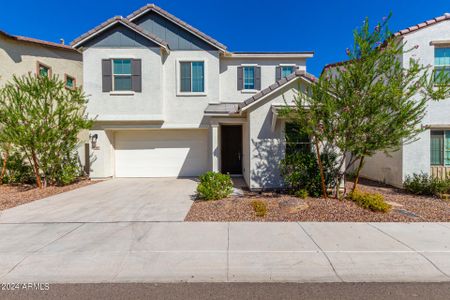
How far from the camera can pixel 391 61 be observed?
17.9ft

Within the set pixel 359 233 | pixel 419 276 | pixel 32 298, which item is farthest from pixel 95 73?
pixel 419 276

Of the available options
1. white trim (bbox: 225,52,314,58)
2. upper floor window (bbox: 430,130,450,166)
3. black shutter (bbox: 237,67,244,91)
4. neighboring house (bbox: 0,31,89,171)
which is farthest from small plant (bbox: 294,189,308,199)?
neighboring house (bbox: 0,31,89,171)

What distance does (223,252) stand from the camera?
3.58 meters

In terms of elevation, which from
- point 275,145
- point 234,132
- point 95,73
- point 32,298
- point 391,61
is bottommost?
point 32,298

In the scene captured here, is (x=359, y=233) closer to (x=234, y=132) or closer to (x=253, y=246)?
(x=253, y=246)

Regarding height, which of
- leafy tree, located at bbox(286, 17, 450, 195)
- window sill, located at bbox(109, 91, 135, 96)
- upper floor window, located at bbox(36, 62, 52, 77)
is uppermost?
upper floor window, located at bbox(36, 62, 52, 77)

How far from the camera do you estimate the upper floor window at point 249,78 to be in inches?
479

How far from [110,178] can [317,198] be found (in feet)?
31.3

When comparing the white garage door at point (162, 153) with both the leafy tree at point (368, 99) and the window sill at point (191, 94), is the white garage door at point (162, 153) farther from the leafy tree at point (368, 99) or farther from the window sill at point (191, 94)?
the leafy tree at point (368, 99)

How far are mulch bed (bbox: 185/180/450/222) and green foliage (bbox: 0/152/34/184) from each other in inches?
332

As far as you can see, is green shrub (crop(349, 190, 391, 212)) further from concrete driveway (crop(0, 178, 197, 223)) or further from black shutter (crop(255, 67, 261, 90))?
black shutter (crop(255, 67, 261, 90))

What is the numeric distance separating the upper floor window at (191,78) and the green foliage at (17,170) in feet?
25.4

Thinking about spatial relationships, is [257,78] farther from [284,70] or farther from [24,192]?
[24,192]

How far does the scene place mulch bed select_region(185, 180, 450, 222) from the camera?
5.08 metres
